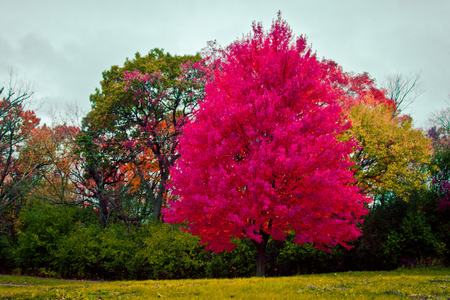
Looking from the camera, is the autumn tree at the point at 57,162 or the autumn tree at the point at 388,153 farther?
the autumn tree at the point at 57,162

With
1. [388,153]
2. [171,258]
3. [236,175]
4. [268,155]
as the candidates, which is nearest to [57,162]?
[171,258]

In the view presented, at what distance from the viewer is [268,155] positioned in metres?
9.49

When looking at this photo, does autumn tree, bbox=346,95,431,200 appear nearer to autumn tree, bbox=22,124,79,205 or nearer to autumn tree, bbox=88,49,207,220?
autumn tree, bbox=88,49,207,220

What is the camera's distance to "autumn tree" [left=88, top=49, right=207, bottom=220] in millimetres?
21922

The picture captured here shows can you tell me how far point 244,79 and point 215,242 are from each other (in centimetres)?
613

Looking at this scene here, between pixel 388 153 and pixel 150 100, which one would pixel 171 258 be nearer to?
pixel 150 100

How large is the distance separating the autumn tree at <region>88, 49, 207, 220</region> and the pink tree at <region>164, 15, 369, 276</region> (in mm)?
11210

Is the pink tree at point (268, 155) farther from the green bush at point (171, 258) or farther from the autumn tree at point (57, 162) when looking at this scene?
the autumn tree at point (57, 162)

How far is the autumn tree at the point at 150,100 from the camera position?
71.9ft

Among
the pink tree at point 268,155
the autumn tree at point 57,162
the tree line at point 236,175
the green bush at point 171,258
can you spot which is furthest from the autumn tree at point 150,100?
the pink tree at point 268,155

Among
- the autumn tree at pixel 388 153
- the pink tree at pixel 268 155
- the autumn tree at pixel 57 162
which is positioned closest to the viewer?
the pink tree at pixel 268 155

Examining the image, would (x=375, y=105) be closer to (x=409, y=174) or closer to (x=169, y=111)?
(x=409, y=174)

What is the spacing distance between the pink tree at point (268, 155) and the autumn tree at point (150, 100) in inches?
441

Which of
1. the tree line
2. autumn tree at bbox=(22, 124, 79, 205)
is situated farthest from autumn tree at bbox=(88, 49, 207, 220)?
autumn tree at bbox=(22, 124, 79, 205)
